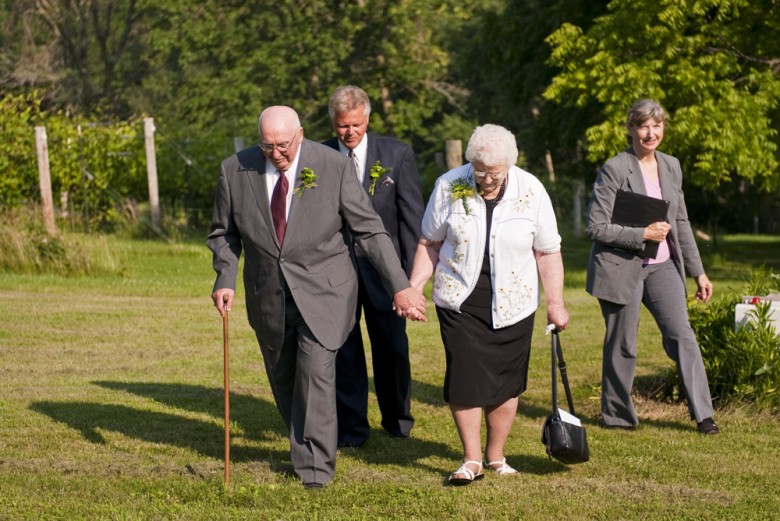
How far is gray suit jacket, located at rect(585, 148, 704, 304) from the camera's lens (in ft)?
27.3

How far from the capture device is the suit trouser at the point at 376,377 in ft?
26.2

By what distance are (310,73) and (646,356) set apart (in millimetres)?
29882

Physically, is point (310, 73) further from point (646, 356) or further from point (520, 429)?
point (520, 429)

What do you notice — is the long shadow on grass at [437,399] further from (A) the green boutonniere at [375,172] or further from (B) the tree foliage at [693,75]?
(B) the tree foliage at [693,75]

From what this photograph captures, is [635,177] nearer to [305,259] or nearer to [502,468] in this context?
[502,468]

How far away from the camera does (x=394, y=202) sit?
26.1 ft

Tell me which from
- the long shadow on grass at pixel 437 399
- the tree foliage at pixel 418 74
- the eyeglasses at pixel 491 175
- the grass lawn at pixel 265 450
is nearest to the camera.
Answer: the grass lawn at pixel 265 450

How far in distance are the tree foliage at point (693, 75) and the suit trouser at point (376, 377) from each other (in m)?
12.8

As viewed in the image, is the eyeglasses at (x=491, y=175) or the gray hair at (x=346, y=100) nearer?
the eyeglasses at (x=491, y=175)

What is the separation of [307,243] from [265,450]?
1.61 meters

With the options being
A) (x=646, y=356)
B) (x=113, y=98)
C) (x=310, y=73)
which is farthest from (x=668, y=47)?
(x=113, y=98)

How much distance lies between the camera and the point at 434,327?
13922 millimetres

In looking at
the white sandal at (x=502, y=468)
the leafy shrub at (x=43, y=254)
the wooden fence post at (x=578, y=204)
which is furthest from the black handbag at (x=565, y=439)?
the wooden fence post at (x=578, y=204)

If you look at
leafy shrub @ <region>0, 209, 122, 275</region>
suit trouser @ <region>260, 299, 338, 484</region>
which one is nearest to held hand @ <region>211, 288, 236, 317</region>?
suit trouser @ <region>260, 299, 338, 484</region>
